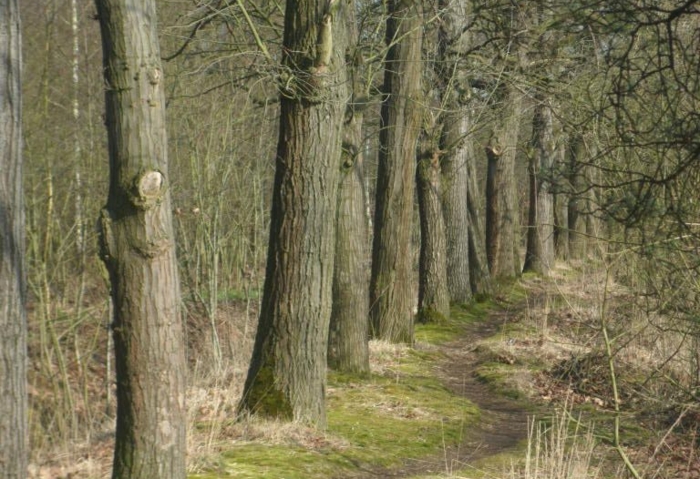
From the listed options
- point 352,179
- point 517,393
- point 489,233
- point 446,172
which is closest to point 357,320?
point 352,179

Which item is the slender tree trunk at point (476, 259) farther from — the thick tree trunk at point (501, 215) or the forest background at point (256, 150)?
the thick tree trunk at point (501, 215)

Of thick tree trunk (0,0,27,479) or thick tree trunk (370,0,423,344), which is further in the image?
thick tree trunk (370,0,423,344)

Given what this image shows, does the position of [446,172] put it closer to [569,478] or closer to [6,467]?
[569,478]

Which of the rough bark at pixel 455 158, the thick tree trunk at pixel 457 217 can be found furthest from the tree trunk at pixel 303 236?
the thick tree trunk at pixel 457 217

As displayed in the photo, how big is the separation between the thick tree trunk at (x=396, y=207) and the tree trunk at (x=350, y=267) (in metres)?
2.32

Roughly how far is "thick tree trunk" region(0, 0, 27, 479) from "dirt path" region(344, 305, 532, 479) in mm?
3152

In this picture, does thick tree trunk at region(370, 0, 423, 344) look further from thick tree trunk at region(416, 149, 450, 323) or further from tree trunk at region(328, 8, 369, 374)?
Answer: thick tree trunk at region(416, 149, 450, 323)

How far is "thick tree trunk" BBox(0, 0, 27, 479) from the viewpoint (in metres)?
4.63

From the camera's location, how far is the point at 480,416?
33.1ft

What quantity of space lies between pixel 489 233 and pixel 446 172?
515 centimetres

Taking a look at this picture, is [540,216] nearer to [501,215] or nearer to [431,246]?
[501,215]

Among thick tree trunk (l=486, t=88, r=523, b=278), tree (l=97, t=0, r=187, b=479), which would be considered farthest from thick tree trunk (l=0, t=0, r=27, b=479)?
thick tree trunk (l=486, t=88, r=523, b=278)

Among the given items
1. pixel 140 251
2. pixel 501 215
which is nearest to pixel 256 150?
pixel 140 251

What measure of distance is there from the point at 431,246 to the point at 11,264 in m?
12.2
